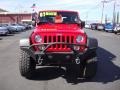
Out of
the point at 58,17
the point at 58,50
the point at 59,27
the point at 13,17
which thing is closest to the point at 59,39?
the point at 58,50

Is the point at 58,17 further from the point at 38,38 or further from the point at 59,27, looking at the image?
the point at 38,38

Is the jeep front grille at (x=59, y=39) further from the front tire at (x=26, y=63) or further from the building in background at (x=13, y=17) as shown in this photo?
the building in background at (x=13, y=17)

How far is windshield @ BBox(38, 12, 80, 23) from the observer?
11.4 metres

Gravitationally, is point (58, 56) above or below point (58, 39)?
below

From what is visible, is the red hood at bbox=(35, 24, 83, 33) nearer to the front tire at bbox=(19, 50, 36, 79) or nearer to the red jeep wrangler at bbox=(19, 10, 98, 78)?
the red jeep wrangler at bbox=(19, 10, 98, 78)

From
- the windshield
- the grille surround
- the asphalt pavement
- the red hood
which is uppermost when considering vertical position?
the windshield

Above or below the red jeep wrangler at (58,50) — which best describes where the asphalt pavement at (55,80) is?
below

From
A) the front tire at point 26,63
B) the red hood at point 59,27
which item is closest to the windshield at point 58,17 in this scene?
the red hood at point 59,27

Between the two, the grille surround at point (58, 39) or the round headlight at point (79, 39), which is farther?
the round headlight at point (79, 39)

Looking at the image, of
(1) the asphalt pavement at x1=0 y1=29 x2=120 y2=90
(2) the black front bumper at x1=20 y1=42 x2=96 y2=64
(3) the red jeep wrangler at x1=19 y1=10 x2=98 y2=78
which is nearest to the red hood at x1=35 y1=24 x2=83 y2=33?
(3) the red jeep wrangler at x1=19 y1=10 x2=98 y2=78

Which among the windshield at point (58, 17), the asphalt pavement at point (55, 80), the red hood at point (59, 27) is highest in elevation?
the windshield at point (58, 17)

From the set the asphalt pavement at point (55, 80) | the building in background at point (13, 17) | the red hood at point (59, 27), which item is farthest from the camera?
the building in background at point (13, 17)

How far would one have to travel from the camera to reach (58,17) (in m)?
11.4

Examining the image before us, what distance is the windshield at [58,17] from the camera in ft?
37.3
